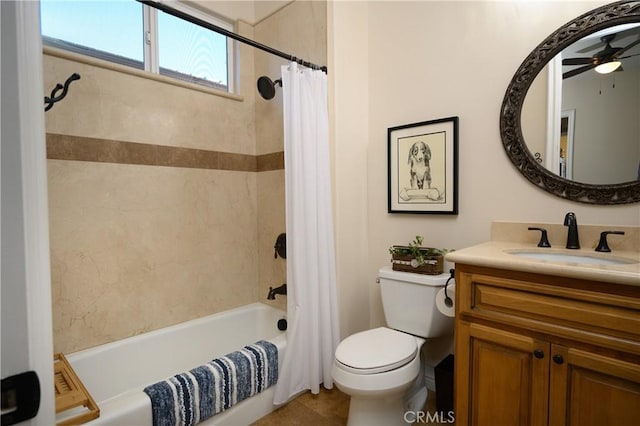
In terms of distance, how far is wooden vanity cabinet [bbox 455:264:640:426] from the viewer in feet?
3.43

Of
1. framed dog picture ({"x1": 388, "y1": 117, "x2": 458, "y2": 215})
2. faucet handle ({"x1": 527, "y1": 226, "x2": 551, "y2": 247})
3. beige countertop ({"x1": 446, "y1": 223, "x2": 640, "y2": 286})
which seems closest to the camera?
beige countertop ({"x1": 446, "y1": 223, "x2": 640, "y2": 286})

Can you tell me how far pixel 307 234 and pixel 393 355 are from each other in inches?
30.9

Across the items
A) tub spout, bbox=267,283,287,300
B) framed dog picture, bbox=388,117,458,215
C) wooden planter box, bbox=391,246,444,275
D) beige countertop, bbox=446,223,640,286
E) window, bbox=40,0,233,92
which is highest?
window, bbox=40,0,233,92

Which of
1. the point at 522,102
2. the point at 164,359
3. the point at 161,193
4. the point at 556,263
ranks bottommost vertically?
the point at 164,359

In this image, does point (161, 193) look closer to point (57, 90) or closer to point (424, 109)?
point (57, 90)

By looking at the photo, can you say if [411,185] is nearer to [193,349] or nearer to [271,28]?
[271,28]

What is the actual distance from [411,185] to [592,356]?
122 cm

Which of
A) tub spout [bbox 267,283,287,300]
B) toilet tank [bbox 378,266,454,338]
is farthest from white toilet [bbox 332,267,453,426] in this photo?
tub spout [bbox 267,283,287,300]

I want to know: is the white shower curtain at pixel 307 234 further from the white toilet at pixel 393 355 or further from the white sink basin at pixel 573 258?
the white sink basin at pixel 573 258

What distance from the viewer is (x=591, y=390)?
110 cm

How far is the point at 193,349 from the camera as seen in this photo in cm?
225

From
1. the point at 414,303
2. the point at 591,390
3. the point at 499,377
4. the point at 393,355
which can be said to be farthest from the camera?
the point at 414,303

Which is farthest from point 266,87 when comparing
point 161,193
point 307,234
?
point 307,234

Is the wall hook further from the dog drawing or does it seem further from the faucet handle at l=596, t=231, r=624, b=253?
the faucet handle at l=596, t=231, r=624, b=253
